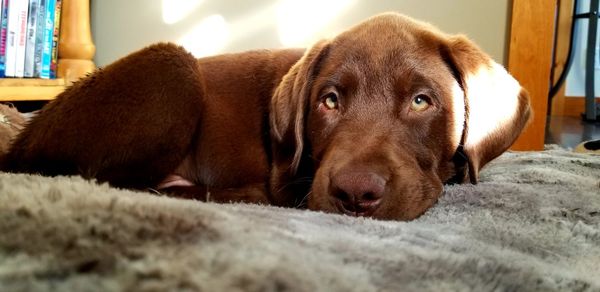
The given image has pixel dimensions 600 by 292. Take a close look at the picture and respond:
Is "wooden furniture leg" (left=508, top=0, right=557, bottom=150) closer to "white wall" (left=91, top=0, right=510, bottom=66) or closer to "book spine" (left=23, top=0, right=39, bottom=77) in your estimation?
"white wall" (left=91, top=0, right=510, bottom=66)

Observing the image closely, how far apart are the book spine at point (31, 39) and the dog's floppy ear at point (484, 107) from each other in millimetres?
2761

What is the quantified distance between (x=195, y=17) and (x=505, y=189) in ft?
8.63

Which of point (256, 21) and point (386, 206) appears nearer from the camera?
point (386, 206)

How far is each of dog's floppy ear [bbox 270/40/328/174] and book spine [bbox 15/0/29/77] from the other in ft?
7.47

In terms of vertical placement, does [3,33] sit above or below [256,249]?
above

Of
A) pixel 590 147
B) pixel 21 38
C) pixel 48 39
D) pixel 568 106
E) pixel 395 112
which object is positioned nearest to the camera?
pixel 395 112

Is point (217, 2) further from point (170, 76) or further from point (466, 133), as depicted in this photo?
point (466, 133)

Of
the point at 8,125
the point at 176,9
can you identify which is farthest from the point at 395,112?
the point at 176,9

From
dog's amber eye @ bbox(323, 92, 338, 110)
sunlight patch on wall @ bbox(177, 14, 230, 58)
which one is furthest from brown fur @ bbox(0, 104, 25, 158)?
sunlight patch on wall @ bbox(177, 14, 230, 58)

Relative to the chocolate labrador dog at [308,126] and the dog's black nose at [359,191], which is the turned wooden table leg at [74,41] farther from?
the dog's black nose at [359,191]

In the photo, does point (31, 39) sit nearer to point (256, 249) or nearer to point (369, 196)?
point (369, 196)

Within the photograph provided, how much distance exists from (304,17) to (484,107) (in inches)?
79.7

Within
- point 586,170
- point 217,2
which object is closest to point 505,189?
point 586,170

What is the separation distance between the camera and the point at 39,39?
354 centimetres
